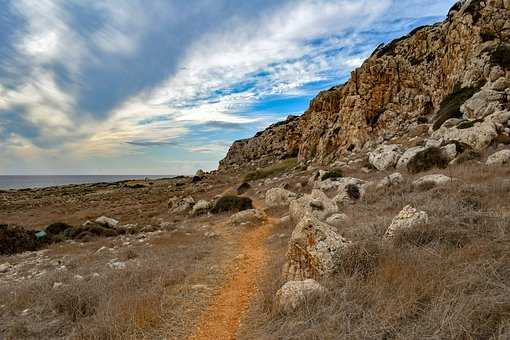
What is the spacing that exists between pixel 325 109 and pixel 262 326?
165ft

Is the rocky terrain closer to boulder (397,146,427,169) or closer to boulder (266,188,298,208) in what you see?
boulder (397,146,427,169)

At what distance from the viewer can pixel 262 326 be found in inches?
189

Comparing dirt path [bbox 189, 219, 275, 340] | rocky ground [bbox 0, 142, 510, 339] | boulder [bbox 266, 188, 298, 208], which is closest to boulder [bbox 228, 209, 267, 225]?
boulder [bbox 266, 188, 298, 208]

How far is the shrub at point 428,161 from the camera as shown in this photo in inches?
625

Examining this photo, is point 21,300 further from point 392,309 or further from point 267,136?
point 267,136

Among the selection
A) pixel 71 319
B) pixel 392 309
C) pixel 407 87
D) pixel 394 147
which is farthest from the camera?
pixel 407 87

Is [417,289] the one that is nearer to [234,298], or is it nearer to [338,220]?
[234,298]

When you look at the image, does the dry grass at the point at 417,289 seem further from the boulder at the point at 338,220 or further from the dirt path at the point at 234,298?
the boulder at the point at 338,220

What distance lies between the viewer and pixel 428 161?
53.3 feet

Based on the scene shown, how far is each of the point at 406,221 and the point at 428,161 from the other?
37.4ft

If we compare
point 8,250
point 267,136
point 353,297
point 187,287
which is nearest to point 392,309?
point 353,297

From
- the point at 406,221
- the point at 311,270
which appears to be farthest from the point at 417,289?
the point at 406,221

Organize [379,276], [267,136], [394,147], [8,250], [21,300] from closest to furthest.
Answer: [379,276]
[21,300]
[8,250]
[394,147]
[267,136]

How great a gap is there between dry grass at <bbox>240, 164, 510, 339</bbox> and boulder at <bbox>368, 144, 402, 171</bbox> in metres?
14.3
